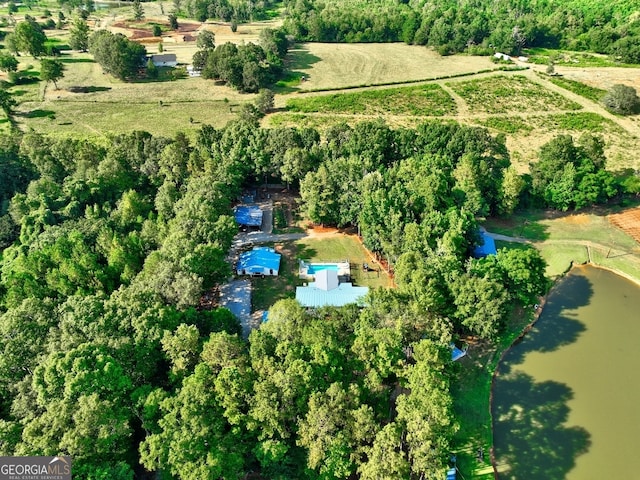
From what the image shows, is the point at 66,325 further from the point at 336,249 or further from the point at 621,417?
the point at 621,417

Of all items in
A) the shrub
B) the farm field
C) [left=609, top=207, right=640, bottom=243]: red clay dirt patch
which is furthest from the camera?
the shrub

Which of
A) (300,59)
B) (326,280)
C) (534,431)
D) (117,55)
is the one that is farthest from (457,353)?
(300,59)

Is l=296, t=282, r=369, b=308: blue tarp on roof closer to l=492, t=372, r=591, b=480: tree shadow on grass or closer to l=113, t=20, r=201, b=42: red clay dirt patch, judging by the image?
l=492, t=372, r=591, b=480: tree shadow on grass

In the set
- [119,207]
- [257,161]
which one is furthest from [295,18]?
[119,207]

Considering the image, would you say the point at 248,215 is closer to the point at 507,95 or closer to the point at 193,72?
the point at 193,72

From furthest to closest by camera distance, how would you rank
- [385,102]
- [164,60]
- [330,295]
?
[164,60], [385,102], [330,295]

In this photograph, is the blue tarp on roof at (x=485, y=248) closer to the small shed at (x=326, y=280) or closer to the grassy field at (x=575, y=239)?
the grassy field at (x=575, y=239)

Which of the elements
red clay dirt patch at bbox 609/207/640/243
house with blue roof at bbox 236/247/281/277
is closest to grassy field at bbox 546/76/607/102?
red clay dirt patch at bbox 609/207/640/243

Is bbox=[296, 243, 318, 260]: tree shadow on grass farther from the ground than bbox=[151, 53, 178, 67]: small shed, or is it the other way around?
bbox=[151, 53, 178, 67]: small shed
